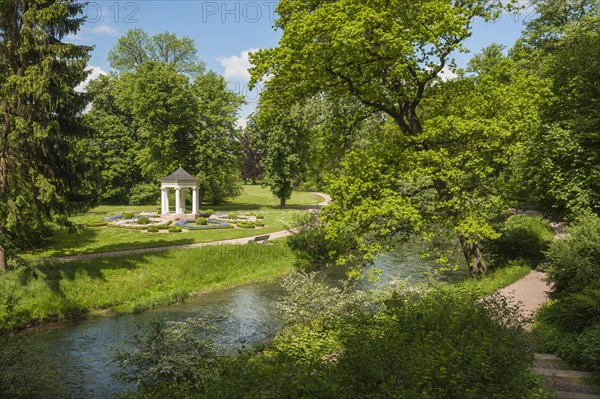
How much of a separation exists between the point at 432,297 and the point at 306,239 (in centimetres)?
1895

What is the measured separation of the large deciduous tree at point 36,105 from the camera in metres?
20.0

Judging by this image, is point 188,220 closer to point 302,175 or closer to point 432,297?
point 302,175

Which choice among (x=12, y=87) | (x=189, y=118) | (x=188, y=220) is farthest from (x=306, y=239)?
(x=189, y=118)

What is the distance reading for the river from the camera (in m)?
12.2

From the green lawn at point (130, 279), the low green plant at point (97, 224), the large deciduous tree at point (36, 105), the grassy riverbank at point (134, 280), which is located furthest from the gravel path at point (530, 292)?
the low green plant at point (97, 224)

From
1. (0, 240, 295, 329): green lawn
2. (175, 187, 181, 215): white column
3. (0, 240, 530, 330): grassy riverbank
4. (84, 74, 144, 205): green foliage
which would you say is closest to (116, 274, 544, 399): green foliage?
(0, 240, 530, 330): grassy riverbank

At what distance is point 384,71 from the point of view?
674 inches

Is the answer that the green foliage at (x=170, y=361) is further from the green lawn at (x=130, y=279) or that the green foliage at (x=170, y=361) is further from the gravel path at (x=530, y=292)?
the gravel path at (x=530, y=292)

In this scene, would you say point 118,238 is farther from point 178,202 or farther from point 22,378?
point 22,378

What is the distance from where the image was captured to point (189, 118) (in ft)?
166

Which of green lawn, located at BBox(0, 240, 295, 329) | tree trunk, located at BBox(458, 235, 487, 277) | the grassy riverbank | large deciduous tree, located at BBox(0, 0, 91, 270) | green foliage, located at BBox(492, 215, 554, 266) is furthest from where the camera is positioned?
green foliage, located at BBox(492, 215, 554, 266)

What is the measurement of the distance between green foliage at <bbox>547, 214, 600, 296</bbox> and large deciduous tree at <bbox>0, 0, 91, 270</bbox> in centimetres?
2203

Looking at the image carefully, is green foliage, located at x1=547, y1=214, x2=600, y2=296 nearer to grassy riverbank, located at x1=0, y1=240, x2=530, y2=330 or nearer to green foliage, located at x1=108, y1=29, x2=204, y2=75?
grassy riverbank, located at x1=0, y1=240, x2=530, y2=330

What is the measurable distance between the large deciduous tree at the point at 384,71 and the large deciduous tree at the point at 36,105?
36.9 ft
